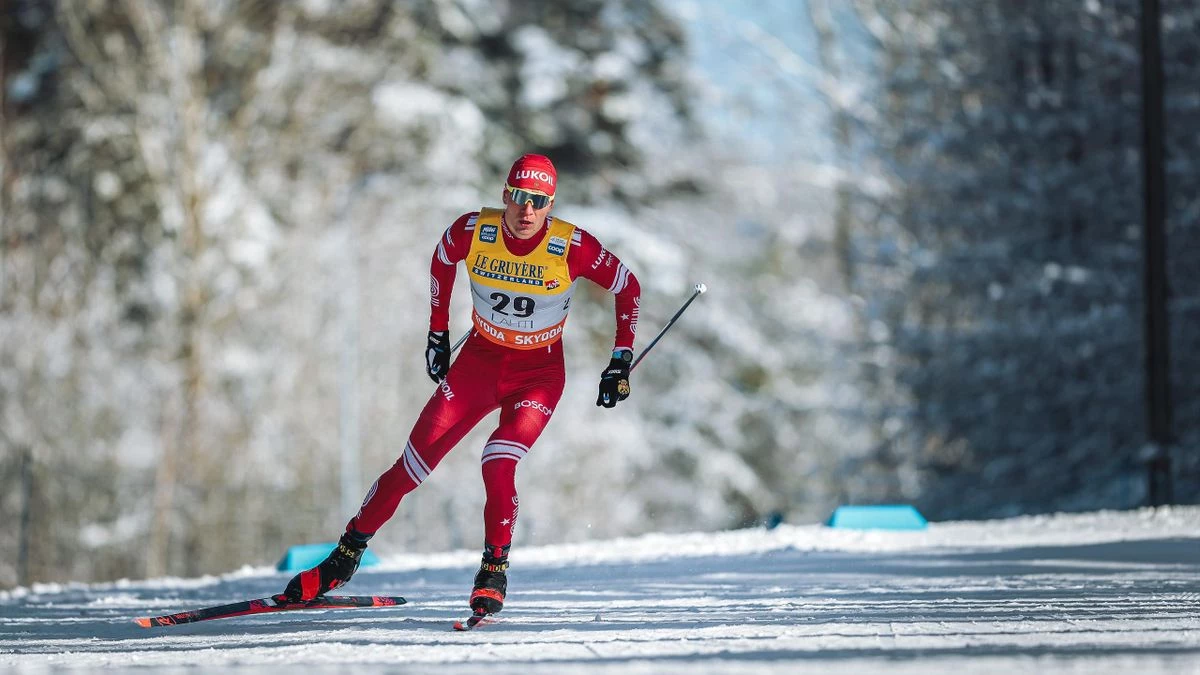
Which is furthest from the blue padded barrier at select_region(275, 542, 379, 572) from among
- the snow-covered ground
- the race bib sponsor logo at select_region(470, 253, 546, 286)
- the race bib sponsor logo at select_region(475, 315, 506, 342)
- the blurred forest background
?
the blurred forest background

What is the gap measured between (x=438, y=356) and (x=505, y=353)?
0.97 ft

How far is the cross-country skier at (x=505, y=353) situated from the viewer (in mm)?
6207

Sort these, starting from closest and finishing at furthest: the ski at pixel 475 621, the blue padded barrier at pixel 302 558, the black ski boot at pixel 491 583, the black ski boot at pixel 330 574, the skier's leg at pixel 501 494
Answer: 1. the ski at pixel 475 621
2. the black ski boot at pixel 491 583
3. the skier's leg at pixel 501 494
4. the black ski boot at pixel 330 574
5. the blue padded barrier at pixel 302 558

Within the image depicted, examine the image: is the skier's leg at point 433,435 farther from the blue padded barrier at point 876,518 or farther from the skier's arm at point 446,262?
the blue padded barrier at point 876,518

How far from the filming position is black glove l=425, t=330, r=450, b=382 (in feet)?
21.2

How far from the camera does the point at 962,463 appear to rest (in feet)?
72.3

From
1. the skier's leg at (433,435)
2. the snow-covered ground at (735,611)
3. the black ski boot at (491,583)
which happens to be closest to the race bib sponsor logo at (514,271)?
the skier's leg at (433,435)

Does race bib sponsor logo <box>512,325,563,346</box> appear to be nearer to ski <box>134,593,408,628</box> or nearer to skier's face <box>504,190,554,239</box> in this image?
skier's face <box>504,190,554,239</box>

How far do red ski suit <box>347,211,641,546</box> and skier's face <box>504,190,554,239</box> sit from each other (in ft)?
0.24

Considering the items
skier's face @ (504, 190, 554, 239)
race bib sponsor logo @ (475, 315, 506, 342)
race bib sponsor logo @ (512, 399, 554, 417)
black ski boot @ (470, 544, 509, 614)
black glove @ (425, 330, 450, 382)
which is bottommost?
black ski boot @ (470, 544, 509, 614)

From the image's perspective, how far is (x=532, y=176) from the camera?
6.18 metres

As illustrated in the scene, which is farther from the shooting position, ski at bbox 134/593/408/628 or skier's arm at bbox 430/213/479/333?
skier's arm at bbox 430/213/479/333

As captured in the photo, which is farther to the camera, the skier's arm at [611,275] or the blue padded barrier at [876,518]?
the blue padded barrier at [876,518]

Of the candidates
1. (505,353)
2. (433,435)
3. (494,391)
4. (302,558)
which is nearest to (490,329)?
(505,353)
